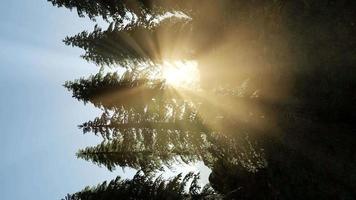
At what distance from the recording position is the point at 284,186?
8516 millimetres

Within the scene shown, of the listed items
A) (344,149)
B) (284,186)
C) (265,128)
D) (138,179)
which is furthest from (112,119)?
(344,149)

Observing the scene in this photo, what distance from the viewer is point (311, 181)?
315 inches

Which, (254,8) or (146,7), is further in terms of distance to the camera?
(146,7)

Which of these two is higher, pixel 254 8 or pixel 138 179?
pixel 254 8

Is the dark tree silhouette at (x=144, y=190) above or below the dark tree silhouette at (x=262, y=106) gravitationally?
below

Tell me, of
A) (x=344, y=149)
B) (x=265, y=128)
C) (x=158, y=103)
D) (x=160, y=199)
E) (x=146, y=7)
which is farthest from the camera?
(x=146, y=7)

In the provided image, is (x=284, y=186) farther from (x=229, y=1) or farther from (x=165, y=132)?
(x=229, y=1)

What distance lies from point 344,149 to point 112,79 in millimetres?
4974

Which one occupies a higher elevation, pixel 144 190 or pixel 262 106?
pixel 262 106

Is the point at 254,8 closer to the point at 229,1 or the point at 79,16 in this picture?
the point at 229,1

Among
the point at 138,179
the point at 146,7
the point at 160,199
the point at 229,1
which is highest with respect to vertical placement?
the point at 146,7

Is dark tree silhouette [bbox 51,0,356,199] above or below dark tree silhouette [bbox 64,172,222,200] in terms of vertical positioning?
above

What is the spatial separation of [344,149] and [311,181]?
87 centimetres

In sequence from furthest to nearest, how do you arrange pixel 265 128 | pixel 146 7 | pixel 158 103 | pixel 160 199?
pixel 146 7, pixel 158 103, pixel 265 128, pixel 160 199
